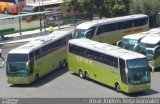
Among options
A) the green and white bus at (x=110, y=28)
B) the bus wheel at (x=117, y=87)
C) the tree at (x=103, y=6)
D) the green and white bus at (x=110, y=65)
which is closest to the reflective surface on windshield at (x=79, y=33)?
the green and white bus at (x=110, y=28)

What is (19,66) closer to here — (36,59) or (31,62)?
(31,62)

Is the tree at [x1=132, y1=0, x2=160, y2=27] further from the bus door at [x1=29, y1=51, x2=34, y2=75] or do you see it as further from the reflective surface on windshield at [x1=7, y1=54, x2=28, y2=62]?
the reflective surface on windshield at [x1=7, y1=54, x2=28, y2=62]

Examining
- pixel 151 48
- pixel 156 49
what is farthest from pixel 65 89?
pixel 156 49

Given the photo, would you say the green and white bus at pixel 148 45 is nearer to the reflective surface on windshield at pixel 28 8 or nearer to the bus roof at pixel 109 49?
the bus roof at pixel 109 49

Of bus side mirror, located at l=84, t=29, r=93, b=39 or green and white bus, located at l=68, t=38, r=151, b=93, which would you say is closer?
green and white bus, located at l=68, t=38, r=151, b=93

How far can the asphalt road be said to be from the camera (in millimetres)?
33375

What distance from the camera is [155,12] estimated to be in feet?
185

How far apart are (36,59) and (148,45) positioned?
9110mm

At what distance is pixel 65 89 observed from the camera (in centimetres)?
3522

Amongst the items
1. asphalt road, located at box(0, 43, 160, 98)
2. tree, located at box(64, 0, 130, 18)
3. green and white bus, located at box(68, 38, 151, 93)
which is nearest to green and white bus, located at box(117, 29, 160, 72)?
asphalt road, located at box(0, 43, 160, 98)

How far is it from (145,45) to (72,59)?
600cm

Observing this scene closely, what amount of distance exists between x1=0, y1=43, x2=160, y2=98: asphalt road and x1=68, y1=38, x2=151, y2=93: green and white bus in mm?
519

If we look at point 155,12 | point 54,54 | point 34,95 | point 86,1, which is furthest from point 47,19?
point 34,95

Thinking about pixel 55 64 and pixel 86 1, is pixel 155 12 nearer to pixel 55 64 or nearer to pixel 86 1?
pixel 86 1
